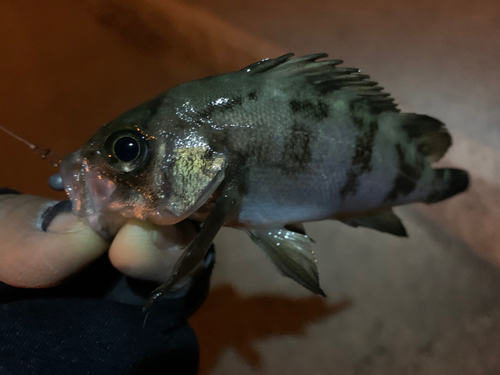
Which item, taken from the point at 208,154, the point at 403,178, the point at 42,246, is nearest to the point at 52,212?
the point at 42,246

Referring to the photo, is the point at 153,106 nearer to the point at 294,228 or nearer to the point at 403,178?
the point at 294,228

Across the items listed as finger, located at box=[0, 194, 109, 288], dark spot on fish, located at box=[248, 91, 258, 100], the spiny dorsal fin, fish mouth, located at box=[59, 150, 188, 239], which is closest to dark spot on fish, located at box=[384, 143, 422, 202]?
the spiny dorsal fin

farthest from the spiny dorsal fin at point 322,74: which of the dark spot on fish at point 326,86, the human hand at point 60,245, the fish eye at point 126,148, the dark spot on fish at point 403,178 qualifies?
the human hand at point 60,245

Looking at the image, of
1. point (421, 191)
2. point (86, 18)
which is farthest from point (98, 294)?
point (86, 18)

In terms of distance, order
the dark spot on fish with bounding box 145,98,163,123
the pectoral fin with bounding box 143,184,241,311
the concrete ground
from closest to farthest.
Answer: the pectoral fin with bounding box 143,184,241,311
the dark spot on fish with bounding box 145,98,163,123
the concrete ground

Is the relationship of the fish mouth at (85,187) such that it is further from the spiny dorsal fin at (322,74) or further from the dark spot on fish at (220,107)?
the spiny dorsal fin at (322,74)

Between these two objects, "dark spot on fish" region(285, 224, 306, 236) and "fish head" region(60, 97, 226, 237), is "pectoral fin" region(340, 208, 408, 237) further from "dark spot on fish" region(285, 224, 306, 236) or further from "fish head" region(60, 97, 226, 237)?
"fish head" region(60, 97, 226, 237)

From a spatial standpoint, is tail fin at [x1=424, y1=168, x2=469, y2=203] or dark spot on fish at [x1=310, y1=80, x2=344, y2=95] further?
tail fin at [x1=424, y1=168, x2=469, y2=203]
